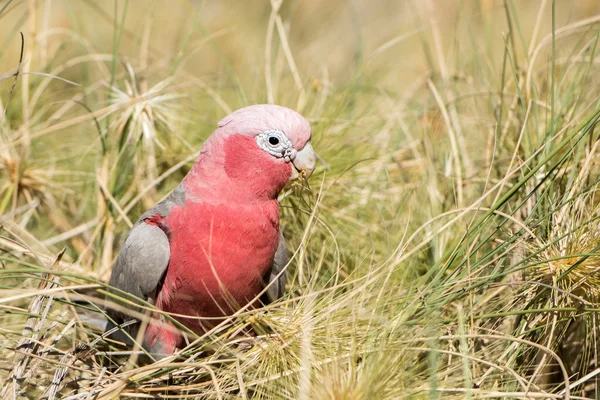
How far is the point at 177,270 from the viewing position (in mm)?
1966

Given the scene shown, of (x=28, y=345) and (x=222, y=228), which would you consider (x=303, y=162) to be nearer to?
(x=222, y=228)

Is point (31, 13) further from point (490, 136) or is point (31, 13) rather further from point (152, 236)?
point (490, 136)

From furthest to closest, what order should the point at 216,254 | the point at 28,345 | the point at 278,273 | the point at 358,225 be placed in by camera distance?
1. the point at 358,225
2. the point at 278,273
3. the point at 216,254
4. the point at 28,345

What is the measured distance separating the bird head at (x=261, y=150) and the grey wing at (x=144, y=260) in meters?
0.27

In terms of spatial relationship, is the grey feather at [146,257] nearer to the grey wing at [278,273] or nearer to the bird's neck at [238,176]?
the bird's neck at [238,176]

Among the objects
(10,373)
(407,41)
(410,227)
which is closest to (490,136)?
(410,227)

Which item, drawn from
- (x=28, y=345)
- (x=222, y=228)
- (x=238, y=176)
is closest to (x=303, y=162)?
(x=238, y=176)

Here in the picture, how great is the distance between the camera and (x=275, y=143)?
198 centimetres

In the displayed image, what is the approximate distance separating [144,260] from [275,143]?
0.56m

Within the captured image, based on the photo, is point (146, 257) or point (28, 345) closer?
point (28, 345)

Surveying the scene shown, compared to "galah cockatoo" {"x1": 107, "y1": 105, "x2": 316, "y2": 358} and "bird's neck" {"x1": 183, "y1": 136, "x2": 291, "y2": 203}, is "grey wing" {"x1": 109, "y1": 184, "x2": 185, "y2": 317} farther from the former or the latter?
"bird's neck" {"x1": 183, "y1": 136, "x2": 291, "y2": 203}

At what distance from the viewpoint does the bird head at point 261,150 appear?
1.96 meters

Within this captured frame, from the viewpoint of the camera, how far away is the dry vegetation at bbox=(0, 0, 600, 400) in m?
1.64

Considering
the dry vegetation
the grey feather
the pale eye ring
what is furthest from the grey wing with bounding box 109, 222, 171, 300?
the pale eye ring
